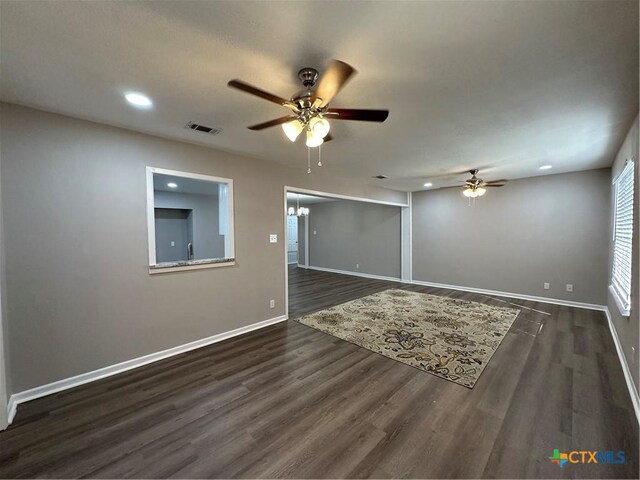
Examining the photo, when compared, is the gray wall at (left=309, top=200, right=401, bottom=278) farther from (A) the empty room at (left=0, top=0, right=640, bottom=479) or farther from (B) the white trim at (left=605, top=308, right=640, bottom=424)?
(B) the white trim at (left=605, top=308, right=640, bottom=424)

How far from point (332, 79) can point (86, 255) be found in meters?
2.77

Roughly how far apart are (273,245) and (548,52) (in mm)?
3519

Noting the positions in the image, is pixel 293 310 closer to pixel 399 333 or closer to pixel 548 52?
pixel 399 333

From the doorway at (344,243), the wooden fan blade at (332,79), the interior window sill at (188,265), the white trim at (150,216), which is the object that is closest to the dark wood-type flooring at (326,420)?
the interior window sill at (188,265)

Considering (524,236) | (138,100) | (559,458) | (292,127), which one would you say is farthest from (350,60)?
(524,236)

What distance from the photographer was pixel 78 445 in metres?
1.80

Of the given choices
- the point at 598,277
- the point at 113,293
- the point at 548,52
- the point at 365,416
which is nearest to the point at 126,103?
the point at 113,293

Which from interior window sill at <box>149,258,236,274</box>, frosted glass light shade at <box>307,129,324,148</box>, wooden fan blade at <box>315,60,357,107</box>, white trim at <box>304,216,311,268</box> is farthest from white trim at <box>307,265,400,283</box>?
wooden fan blade at <box>315,60,357,107</box>

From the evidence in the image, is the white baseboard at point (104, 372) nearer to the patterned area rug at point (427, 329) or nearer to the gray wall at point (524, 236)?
the patterned area rug at point (427, 329)

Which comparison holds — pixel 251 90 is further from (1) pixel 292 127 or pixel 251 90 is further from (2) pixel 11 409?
(2) pixel 11 409

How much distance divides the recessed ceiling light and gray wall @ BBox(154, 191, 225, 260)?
4.74 m

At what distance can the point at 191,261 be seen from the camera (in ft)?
10.6

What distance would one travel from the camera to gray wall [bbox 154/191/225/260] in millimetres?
6676

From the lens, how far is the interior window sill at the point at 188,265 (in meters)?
2.96
